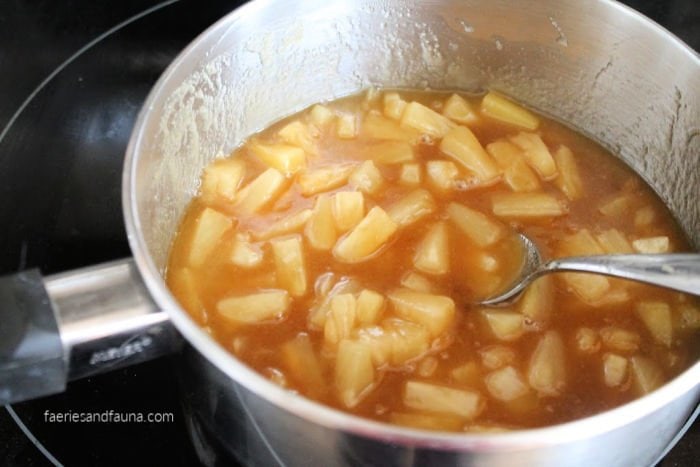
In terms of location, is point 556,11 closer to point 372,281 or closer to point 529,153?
point 529,153

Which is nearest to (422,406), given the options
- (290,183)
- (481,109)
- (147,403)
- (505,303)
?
(505,303)

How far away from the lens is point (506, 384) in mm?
1386

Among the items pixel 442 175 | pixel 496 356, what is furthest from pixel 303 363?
pixel 442 175

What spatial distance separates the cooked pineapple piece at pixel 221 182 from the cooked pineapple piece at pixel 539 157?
1.91ft

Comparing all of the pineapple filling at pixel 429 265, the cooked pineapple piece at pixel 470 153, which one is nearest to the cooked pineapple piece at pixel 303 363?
the pineapple filling at pixel 429 265

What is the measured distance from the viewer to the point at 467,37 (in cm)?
189

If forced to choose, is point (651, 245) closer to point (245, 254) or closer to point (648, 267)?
point (648, 267)

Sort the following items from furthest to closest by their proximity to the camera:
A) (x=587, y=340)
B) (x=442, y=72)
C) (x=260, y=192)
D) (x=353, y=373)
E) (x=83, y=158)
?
1. (x=442, y=72)
2. (x=83, y=158)
3. (x=260, y=192)
4. (x=587, y=340)
5. (x=353, y=373)

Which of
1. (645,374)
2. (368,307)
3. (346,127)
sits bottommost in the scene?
(645,374)

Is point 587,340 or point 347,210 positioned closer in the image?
point 587,340

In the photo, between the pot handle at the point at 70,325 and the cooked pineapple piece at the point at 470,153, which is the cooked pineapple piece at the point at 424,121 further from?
the pot handle at the point at 70,325

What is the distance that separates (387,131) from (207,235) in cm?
46

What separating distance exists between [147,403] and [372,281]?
439 mm

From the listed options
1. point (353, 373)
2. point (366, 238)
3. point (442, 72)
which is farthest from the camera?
point (442, 72)
